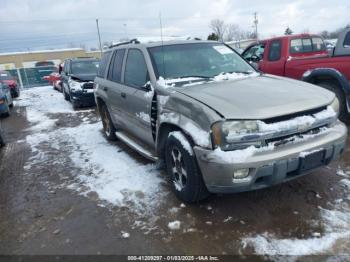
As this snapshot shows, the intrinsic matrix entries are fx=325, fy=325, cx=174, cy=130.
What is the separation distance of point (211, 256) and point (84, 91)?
9733 mm

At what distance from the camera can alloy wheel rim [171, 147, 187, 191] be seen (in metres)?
3.68

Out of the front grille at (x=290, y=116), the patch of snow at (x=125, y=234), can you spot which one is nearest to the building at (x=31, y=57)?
the patch of snow at (x=125, y=234)

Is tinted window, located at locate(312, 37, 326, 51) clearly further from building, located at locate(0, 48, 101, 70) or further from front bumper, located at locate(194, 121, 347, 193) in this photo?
building, located at locate(0, 48, 101, 70)

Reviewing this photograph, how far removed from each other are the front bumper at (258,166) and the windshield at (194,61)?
1.41 metres

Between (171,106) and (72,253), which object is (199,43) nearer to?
(171,106)

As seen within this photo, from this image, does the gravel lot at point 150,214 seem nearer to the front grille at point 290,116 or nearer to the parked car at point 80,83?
the front grille at point 290,116

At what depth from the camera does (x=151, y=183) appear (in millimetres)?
4441

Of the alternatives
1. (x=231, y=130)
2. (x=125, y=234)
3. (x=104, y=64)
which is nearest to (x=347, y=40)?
(x=231, y=130)

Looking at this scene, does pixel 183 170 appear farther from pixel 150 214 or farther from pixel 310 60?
pixel 310 60

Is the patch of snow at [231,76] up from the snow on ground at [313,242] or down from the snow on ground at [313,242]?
up

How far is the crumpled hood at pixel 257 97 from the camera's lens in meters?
3.10

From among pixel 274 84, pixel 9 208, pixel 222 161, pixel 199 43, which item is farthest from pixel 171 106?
pixel 9 208

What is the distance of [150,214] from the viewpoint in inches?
145

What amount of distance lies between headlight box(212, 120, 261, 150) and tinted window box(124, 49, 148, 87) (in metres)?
1.63
